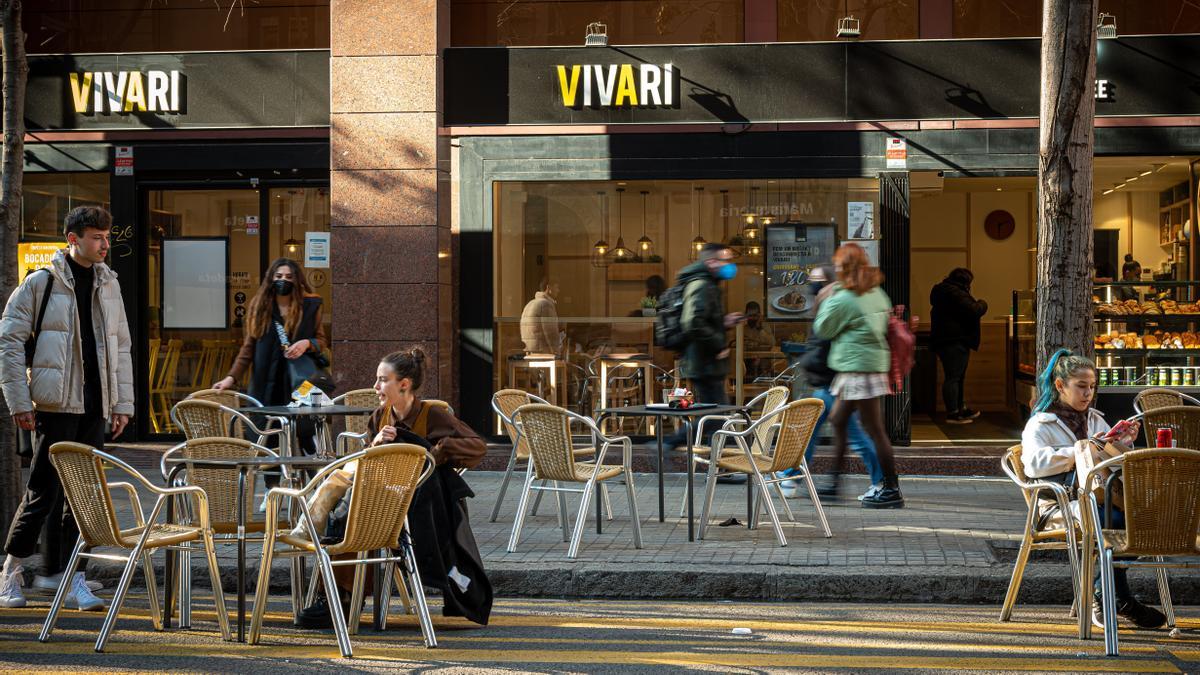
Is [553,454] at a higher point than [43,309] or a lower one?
lower

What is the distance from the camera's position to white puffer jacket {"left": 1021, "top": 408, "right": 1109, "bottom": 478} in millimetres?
6918

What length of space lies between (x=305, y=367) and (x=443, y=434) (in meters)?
3.98

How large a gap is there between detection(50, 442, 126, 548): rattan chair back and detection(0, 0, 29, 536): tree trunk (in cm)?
221

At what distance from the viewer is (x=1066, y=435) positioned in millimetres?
7121

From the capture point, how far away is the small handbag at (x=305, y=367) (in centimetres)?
1063

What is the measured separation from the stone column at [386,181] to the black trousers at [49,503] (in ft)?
20.4

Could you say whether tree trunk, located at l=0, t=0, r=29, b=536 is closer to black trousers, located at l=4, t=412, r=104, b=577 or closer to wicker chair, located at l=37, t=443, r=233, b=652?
black trousers, located at l=4, t=412, r=104, b=577

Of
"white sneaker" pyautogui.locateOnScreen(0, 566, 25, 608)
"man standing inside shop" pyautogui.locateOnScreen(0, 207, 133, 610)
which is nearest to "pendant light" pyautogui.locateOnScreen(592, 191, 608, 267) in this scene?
"man standing inside shop" pyautogui.locateOnScreen(0, 207, 133, 610)

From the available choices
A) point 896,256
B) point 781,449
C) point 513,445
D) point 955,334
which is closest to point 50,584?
point 513,445

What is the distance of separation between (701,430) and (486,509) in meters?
1.78

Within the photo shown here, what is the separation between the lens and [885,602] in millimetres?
7793

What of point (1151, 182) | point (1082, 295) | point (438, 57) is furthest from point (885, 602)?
point (1151, 182)

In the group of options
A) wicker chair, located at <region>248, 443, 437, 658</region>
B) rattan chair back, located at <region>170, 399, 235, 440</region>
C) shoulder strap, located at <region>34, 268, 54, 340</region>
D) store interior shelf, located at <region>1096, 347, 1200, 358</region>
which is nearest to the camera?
wicker chair, located at <region>248, 443, 437, 658</region>

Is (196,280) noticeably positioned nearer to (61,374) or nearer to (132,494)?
(61,374)
